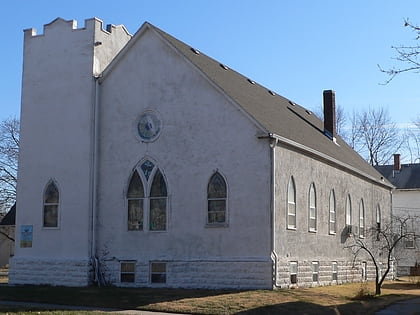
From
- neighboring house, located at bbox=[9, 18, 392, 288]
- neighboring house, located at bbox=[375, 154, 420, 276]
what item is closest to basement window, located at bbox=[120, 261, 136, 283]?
neighboring house, located at bbox=[9, 18, 392, 288]

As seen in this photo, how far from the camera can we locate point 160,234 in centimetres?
2675

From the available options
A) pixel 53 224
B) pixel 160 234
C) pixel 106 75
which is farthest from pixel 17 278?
pixel 106 75

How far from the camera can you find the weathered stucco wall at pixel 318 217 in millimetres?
25828

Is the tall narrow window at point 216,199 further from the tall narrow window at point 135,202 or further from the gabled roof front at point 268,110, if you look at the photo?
the tall narrow window at point 135,202

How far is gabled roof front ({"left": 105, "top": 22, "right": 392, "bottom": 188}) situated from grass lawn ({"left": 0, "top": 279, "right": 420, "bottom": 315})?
5933 millimetres

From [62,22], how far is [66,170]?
257 inches

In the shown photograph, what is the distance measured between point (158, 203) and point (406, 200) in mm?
35863

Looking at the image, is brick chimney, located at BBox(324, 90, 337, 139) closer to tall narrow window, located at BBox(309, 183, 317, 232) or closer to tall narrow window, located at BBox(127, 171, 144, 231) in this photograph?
tall narrow window, located at BBox(309, 183, 317, 232)

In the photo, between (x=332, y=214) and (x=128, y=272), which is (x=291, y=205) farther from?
(x=128, y=272)

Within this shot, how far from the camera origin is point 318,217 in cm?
3028

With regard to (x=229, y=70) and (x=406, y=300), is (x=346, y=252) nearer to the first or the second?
(x=406, y=300)

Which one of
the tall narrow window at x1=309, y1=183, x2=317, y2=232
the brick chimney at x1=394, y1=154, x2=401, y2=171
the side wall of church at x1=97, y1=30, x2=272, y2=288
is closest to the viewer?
the side wall of church at x1=97, y1=30, x2=272, y2=288

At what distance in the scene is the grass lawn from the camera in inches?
810

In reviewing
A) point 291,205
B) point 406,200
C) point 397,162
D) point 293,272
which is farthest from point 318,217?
point 397,162
